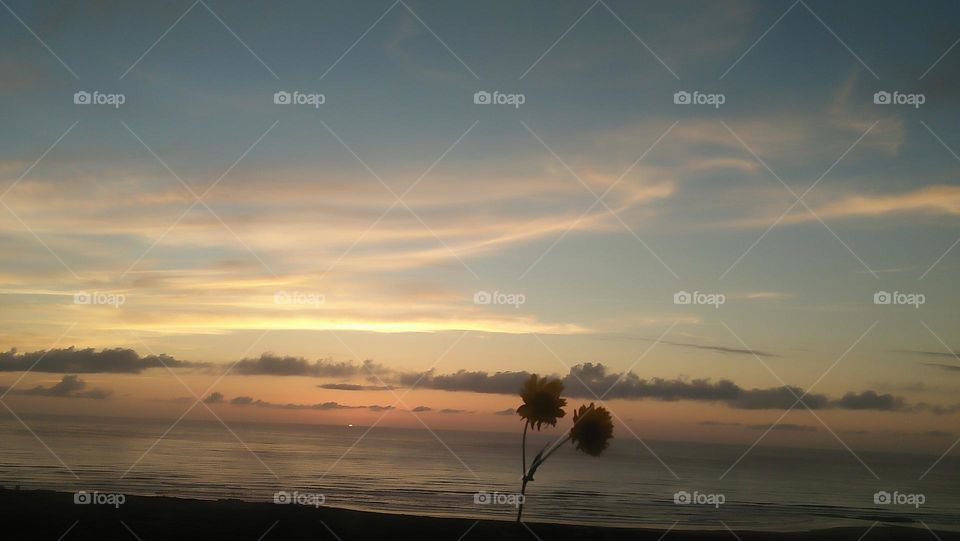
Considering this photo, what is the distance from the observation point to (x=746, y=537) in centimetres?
1627

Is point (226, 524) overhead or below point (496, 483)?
below

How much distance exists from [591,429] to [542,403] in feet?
1.63

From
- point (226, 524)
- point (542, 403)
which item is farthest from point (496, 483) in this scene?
point (542, 403)

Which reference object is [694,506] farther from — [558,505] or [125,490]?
[125,490]

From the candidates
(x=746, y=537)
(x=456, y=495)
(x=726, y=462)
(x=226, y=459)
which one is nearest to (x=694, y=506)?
(x=456, y=495)

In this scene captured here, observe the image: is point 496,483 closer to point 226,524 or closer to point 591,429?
point 226,524

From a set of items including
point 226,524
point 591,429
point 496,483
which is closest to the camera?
point 591,429

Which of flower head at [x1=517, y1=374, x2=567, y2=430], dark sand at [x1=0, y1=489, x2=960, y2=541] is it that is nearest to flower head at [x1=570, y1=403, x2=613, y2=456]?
flower head at [x1=517, y1=374, x2=567, y2=430]

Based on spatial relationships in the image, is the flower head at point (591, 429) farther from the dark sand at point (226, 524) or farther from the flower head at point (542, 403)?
the dark sand at point (226, 524)

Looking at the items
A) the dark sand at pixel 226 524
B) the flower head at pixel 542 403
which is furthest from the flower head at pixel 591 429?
the dark sand at pixel 226 524

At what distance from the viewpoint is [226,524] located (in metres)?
11.6

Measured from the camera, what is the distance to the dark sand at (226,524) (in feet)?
34.7

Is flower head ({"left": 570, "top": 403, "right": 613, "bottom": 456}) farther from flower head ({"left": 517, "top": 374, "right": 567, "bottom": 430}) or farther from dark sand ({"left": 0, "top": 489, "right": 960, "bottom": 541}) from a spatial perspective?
dark sand ({"left": 0, "top": 489, "right": 960, "bottom": 541})

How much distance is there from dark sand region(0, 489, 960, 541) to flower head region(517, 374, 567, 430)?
358 centimetres
